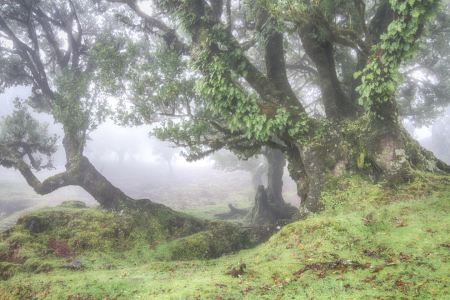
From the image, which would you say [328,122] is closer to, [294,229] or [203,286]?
[294,229]

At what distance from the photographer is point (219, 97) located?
830 centimetres

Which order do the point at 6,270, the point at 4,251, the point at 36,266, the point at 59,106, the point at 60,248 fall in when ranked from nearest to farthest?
the point at 6,270
the point at 36,266
the point at 4,251
the point at 60,248
the point at 59,106

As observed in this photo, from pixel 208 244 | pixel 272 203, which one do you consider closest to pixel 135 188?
pixel 272 203

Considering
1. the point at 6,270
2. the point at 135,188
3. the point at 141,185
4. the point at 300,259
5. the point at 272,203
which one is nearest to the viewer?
the point at 300,259

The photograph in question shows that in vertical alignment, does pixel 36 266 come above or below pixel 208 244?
above

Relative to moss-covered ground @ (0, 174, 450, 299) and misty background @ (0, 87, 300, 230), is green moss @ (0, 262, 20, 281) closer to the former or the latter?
moss-covered ground @ (0, 174, 450, 299)

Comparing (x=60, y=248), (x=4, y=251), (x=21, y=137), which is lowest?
(x=60, y=248)

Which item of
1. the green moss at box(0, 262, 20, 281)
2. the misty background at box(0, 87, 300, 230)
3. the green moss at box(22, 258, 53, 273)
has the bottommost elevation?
the green moss at box(22, 258, 53, 273)

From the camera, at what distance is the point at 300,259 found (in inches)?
192

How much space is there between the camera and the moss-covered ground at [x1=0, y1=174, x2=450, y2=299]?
3379mm

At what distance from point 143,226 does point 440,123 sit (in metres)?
84.2

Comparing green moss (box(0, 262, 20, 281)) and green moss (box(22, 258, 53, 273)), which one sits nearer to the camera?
green moss (box(0, 262, 20, 281))

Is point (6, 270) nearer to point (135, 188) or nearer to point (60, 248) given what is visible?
point (60, 248)

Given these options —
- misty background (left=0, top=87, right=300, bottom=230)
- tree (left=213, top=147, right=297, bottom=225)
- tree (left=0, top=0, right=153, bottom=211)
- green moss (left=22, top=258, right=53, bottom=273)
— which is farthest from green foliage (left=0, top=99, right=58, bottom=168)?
tree (left=213, top=147, right=297, bottom=225)
